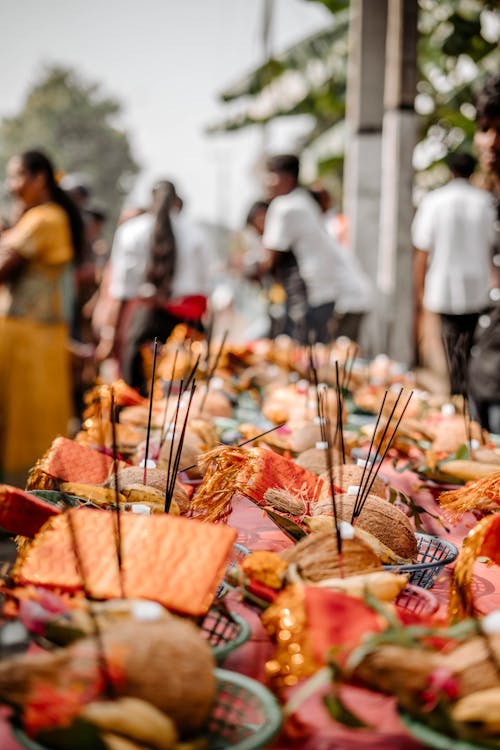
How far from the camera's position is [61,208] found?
3.76 metres

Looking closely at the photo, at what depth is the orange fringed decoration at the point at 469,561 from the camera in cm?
103

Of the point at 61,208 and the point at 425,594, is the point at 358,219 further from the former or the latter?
the point at 425,594

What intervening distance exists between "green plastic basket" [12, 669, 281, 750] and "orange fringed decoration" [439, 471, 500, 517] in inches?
30.1

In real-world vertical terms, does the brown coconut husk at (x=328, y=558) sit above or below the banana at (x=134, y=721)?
above

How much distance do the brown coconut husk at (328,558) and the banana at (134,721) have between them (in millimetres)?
352

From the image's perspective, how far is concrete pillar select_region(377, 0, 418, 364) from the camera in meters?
5.62

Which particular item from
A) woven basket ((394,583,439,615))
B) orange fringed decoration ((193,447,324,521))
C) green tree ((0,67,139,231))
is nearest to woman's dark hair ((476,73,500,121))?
orange fringed decoration ((193,447,324,521))

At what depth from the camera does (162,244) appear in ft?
14.5

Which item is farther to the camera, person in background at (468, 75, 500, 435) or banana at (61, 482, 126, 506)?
person in background at (468, 75, 500, 435)

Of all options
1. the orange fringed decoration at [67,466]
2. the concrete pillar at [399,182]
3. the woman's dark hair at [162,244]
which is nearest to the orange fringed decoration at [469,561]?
the orange fringed decoration at [67,466]

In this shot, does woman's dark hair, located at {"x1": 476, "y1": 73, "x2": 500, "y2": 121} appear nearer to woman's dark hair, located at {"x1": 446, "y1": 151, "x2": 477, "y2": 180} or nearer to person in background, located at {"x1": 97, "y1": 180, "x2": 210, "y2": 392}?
woman's dark hair, located at {"x1": 446, "y1": 151, "x2": 477, "y2": 180}

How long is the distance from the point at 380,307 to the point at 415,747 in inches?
212

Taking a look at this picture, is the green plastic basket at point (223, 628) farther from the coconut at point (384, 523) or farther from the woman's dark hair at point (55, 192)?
the woman's dark hair at point (55, 192)

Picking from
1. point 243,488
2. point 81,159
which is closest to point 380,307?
point 243,488
